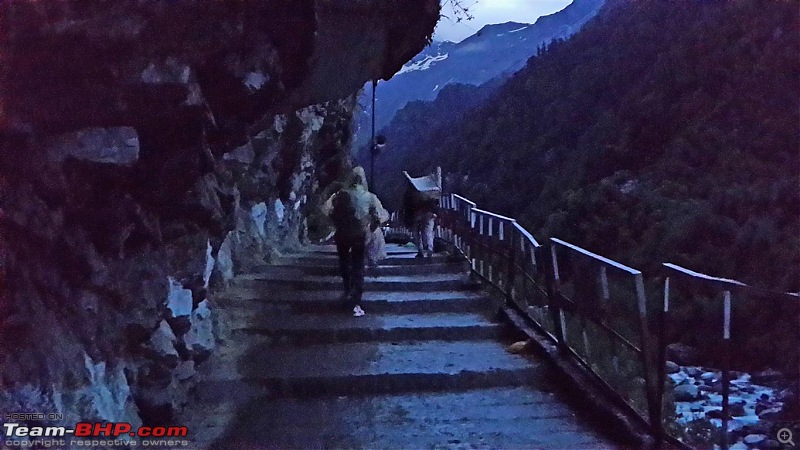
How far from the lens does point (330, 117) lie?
1791 centimetres

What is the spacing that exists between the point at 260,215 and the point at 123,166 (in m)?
7.50

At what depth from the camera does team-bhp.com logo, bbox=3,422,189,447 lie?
2.81 metres

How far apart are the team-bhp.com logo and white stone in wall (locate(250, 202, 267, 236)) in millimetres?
6110

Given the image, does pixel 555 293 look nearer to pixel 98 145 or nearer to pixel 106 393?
Answer: pixel 106 393

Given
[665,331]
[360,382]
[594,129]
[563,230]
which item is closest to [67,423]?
[360,382]

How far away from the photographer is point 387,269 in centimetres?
972

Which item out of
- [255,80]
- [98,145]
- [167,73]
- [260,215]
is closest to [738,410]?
[260,215]

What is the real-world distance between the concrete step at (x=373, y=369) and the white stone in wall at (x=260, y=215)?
13.8ft

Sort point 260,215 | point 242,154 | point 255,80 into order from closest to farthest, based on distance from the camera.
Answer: point 255,80, point 242,154, point 260,215

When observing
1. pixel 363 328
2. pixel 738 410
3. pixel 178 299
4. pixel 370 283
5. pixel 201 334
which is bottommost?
pixel 738 410

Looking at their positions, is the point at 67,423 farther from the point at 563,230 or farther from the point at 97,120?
the point at 563,230

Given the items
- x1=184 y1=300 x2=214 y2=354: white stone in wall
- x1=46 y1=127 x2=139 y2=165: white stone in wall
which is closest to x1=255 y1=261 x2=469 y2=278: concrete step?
x1=184 y1=300 x2=214 y2=354: white stone in wall

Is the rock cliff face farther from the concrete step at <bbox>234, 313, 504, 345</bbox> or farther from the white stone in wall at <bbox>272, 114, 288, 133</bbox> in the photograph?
the white stone in wall at <bbox>272, 114, 288, 133</bbox>

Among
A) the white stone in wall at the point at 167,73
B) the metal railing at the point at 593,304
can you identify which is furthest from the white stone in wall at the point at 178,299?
the metal railing at the point at 593,304
